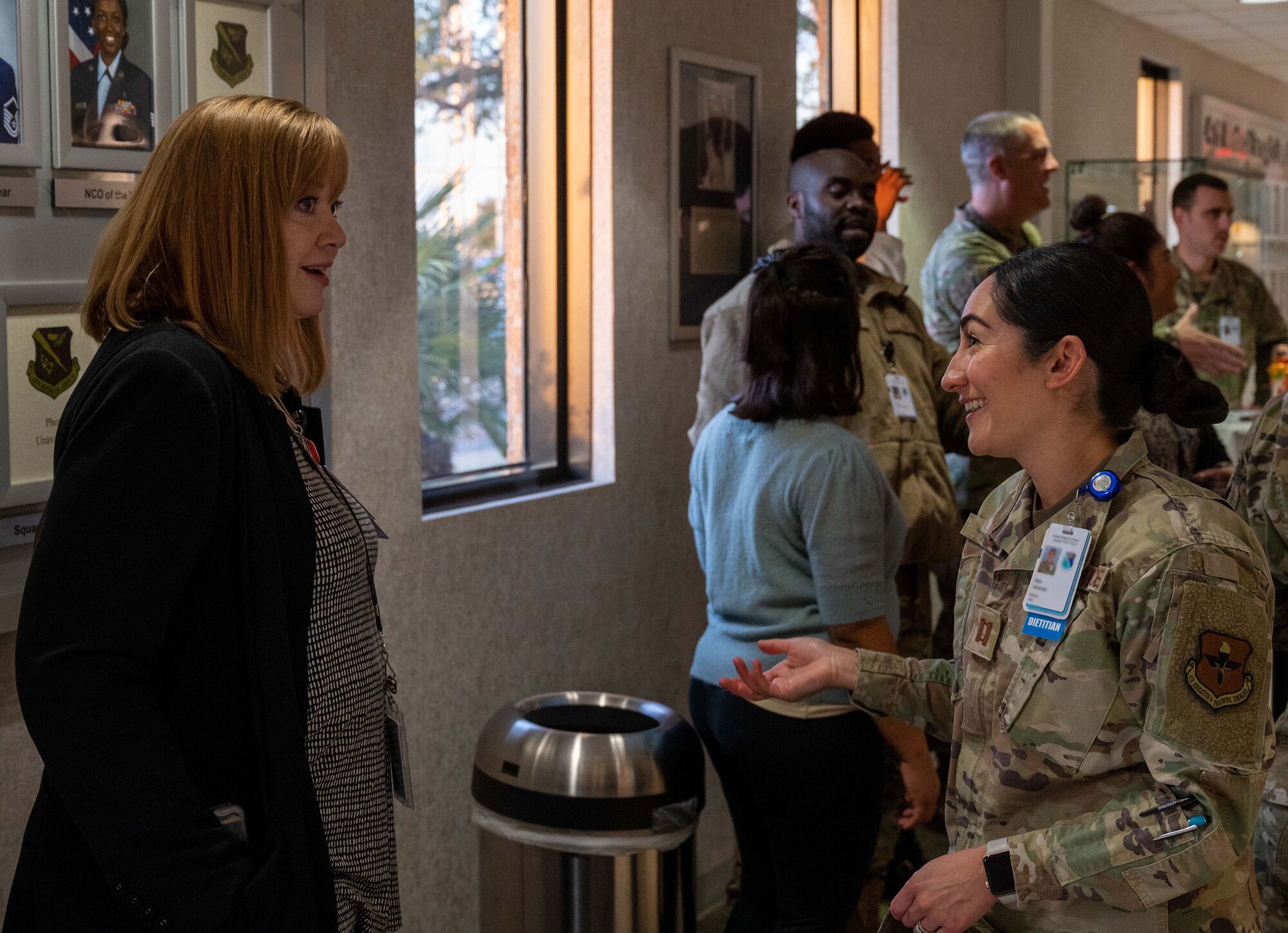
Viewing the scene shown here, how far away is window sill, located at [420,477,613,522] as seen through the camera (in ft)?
9.02

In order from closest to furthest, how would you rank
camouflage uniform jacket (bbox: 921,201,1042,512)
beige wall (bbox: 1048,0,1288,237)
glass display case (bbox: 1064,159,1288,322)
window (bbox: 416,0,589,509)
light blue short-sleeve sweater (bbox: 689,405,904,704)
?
light blue short-sleeve sweater (bbox: 689,405,904,704)
window (bbox: 416,0,589,509)
camouflage uniform jacket (bbox: 921,201,1042,512)
glass display case (bbox: 1064,159,1288,322)
beige wall (bbox: 1048,0,1288,237)

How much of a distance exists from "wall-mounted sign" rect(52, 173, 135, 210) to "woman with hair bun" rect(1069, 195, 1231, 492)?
2.50 m

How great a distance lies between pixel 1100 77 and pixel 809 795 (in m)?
5.32

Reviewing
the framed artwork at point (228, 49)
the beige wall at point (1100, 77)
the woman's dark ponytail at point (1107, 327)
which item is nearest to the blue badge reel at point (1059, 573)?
the woman's dark ponytail at point (1107, 327)

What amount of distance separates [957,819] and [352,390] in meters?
1.41

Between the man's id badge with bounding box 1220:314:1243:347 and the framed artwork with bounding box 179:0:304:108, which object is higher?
the framed artwork with bounding box 179:0:304:108

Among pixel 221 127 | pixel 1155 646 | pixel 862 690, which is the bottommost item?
pixel 862 690

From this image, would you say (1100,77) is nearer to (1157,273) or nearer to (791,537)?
(1157,273)

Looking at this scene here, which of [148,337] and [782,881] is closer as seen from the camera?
[148,337]

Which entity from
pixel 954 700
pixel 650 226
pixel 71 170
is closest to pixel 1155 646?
pixel 954 700

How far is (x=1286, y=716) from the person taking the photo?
2.11 m

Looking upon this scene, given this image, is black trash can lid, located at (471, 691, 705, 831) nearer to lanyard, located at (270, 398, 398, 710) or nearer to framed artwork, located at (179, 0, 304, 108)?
lanyard, located at (270, 398, 398, 710)

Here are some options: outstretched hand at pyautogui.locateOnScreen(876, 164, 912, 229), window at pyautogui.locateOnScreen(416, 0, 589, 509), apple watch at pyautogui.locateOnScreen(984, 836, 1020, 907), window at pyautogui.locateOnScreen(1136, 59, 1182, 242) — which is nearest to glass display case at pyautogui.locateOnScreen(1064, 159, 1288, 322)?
window at pyautogui.locateOnScreen(1136, 59, 1182, 242)

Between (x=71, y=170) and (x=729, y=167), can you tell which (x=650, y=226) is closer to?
(x=729, y=167)
